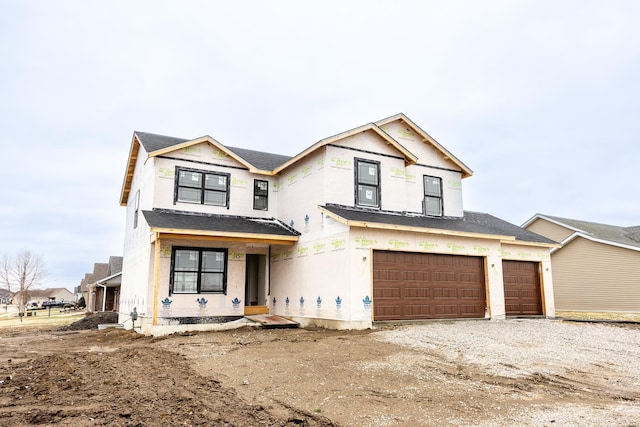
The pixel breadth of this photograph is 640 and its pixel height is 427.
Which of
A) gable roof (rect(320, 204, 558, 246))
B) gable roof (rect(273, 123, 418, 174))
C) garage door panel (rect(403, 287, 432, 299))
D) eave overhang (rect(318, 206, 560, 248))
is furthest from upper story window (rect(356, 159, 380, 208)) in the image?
garage door panel (rect(403, 287, 432, 299))

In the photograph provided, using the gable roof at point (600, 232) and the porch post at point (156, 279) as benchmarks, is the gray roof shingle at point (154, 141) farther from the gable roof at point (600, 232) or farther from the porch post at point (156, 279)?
the gable roof at point (600, 232)

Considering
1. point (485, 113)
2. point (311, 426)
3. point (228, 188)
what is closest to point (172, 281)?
point (228, 188)

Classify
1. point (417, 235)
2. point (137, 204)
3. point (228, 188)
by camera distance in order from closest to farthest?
point (417, 235)
point (228, 188)
point (137, 204)

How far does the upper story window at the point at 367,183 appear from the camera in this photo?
15.3 m

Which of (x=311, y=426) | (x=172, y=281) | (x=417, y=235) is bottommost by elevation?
(x=311, y=426)

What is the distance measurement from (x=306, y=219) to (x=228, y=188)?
3.71 m

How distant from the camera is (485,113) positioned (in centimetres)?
3562

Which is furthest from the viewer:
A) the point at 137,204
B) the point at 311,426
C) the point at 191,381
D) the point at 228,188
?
the point at 137,204

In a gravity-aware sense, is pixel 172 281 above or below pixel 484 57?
below

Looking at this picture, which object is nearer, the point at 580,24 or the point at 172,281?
the point at 172,281

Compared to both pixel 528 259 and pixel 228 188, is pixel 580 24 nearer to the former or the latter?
pixel 528 259

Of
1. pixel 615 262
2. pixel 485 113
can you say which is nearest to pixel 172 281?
pixel 615 262

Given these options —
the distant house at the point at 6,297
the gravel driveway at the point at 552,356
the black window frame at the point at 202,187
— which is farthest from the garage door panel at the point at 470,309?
the distant house at the point at 6,297

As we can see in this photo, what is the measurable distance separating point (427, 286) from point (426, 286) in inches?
1.4
